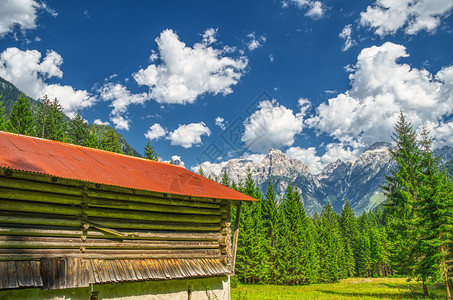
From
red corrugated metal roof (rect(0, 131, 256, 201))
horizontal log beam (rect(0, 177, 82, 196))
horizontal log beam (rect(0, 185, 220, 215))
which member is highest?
red corrugated metal roof (rect(0, 131, 256, 201))

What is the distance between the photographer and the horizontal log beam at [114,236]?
28.7 ft

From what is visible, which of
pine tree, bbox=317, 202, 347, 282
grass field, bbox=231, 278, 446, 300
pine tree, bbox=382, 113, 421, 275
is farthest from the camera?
pine tree, bbox=317, 202, 347, 282

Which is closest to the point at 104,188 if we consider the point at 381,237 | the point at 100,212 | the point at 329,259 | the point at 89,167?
the point at 100,212

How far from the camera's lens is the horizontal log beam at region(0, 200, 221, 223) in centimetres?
888

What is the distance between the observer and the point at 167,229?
12375mm

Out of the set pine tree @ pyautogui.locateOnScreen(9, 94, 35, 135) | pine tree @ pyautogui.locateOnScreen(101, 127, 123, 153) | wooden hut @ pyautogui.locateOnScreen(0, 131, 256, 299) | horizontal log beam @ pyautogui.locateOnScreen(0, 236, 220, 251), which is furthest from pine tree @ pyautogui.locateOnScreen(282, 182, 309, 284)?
pine tree @ pyautogui.locateOnScreen(9, 94, 35, 135)

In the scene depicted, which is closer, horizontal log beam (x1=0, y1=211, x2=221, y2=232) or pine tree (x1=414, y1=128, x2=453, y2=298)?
horizontal log beam (x1=0, y1=211, x2=221, y2=232)

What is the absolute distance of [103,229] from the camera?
1037cm

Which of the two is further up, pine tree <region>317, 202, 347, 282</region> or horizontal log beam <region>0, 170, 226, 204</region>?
horizontal log beam <region>0, 170, 226, 204</region>

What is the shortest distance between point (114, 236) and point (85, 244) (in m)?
1.02

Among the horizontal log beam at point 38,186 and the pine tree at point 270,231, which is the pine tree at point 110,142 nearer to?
the pine tree at point 270,231

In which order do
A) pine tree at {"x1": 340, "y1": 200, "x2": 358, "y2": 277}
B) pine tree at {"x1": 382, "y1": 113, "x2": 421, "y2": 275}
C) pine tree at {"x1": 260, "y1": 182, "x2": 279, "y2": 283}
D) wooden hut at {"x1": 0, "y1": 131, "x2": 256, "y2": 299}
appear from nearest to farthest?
wooden hut at {"x1": 0, "y1": 131, "x2": 256, "y2": 299}, pine tree at {"x1": 382, "y1": 113, "x2": 421, "y2": 275}, pine tree at {"x1": 260, "y1": 182, "x2": 279, "y2": 283}, pine tree at {"x1": 340, "y1": 200, "x2": 358, "y2": 277}

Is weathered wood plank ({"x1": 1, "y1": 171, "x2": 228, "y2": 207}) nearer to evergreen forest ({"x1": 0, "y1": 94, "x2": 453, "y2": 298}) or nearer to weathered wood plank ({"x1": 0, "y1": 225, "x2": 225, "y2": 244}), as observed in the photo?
weathered wood plank ({"x1": 0, "y1": 225, "x2": 225, "y2": 244})

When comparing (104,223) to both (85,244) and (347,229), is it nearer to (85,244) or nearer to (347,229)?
(85,244)
